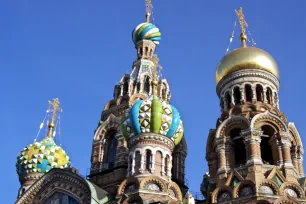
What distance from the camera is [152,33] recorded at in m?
21.2

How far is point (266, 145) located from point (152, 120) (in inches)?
148

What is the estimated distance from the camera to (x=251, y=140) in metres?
15.0

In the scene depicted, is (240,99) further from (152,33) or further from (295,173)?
(152,33)

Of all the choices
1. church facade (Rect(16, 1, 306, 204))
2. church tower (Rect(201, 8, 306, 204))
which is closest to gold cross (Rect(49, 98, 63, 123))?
church facade (Rect(16, 1, 306, 204))

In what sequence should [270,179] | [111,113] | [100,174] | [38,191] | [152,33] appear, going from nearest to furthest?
[270,179], [38,191], [100,174], [111,113], [152,33]

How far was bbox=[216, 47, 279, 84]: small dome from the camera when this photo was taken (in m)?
16.8

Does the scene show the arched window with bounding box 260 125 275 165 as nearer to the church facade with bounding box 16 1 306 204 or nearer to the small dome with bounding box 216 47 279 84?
the church facade with bounding box 16 1 306 204

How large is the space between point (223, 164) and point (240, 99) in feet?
7.52

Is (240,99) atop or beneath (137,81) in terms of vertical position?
beneath

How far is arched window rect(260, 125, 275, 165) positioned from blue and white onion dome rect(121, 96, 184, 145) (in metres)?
2.54

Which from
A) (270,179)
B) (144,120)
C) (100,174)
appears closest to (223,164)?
(270,179)

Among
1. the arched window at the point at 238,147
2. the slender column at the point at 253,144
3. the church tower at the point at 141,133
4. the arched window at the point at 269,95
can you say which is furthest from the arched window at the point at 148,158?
the arched window at the point at 269,95

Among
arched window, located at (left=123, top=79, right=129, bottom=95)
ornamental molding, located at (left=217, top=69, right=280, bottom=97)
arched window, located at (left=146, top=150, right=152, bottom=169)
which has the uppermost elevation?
arched window, located at (left=123, top=79, right=129, bottom=95)

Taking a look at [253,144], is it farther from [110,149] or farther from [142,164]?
[110,149]
